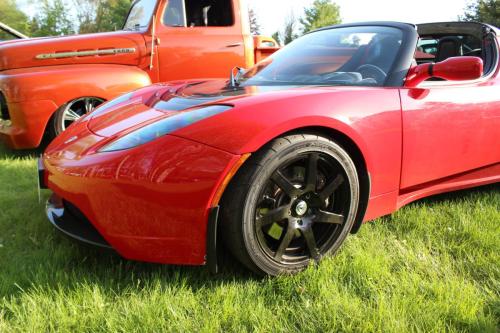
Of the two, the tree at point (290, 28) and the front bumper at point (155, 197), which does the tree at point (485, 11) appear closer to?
the tree at point (290, 28)

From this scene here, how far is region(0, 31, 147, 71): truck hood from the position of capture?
4336 millimetres

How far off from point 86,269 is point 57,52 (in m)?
3.15

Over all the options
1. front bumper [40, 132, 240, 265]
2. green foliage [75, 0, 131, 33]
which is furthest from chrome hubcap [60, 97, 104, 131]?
green foliage [75, 0, 131, 33]

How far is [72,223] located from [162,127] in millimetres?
627

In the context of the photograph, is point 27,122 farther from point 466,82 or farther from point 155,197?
point 466,82

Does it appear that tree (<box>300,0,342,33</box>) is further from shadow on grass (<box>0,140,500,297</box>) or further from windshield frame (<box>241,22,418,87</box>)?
shadow on grass (<box>0,140,500,297</box>)

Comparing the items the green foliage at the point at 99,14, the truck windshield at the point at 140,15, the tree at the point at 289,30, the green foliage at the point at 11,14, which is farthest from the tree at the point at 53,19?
the truck windshield at the point at 140,15

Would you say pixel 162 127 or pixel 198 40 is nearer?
pixel 162 127

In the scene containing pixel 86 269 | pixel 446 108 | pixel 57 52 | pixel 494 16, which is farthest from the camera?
pixel 494 16

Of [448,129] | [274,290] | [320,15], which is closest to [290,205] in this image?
[274,290]

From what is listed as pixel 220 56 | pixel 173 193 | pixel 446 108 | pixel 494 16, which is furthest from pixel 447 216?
pixel 494 16

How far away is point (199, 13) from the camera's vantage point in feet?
15.7

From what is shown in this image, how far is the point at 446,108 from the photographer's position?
91.9 inches

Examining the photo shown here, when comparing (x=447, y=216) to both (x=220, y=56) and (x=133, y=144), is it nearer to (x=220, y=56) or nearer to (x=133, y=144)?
(x=133, y=144)
